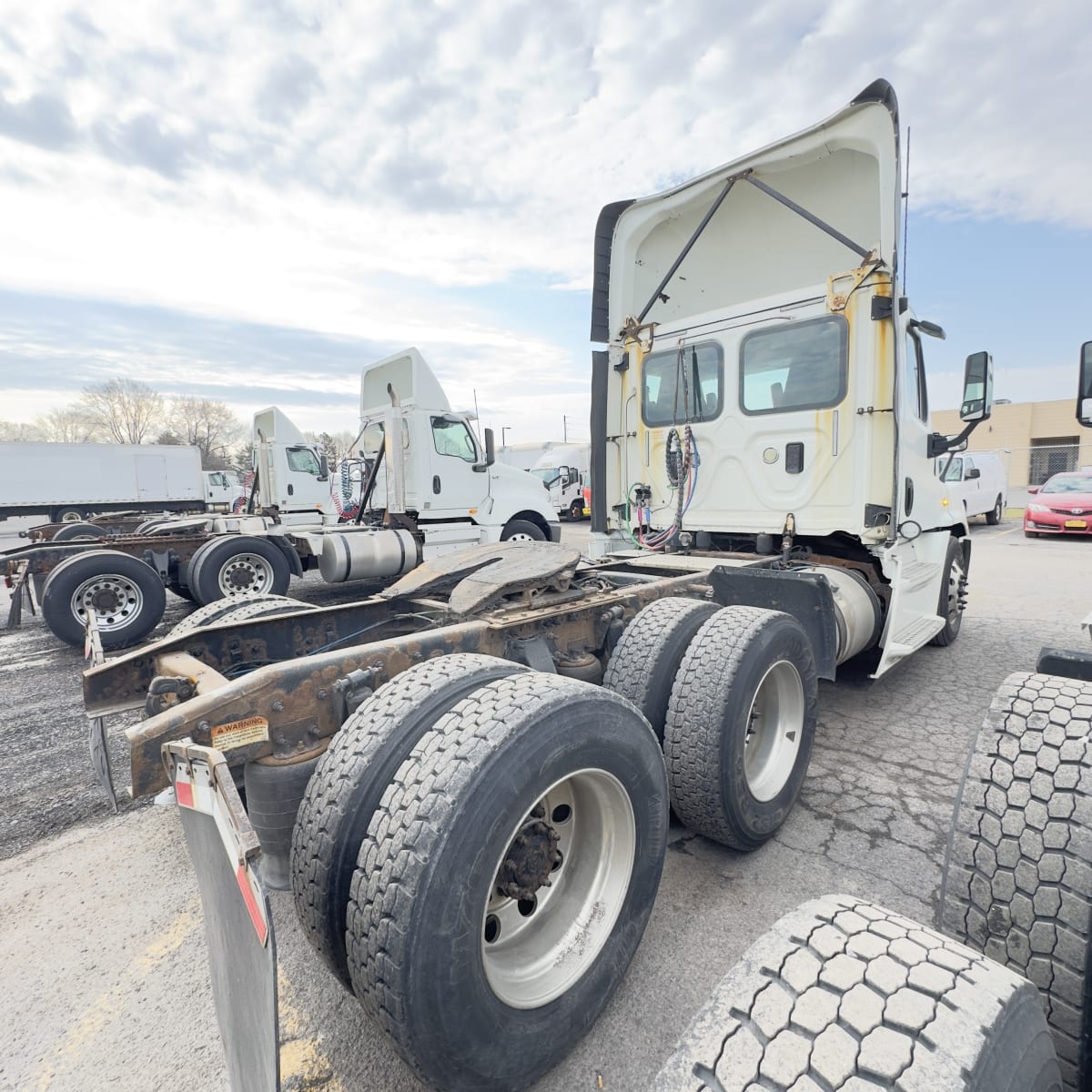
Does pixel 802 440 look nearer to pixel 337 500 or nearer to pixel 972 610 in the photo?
pixel 972 610

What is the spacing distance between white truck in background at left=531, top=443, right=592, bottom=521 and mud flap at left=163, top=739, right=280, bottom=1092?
67.9 ft

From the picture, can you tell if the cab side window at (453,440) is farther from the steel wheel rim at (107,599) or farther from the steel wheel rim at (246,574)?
the steel wheel rim at (107,599)

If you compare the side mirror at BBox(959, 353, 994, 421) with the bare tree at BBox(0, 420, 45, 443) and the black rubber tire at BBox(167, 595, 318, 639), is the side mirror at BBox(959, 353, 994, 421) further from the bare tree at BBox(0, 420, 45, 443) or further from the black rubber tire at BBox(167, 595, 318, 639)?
the bare tree at BBox(0, 420, 45, 443)

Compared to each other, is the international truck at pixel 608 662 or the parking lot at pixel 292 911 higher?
the international truck at pixel 608 662

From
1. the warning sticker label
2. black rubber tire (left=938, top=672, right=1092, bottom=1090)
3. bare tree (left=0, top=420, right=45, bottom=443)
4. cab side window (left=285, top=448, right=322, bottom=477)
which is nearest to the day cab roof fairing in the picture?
black rubber tire (left=938, top=672, right=1092, bottom=1090)

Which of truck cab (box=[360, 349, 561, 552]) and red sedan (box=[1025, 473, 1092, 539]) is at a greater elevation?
truck cab (box=[360, 349, 561, 552])

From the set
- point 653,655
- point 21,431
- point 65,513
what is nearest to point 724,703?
point 653,655

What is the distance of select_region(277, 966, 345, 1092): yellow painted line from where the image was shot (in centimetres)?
178

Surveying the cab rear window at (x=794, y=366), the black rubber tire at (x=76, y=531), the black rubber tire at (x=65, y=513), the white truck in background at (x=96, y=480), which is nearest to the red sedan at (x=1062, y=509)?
the cab rear window at (x=794, y=366)

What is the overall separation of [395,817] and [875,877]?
7.10 feet

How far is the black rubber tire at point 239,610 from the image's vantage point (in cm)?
310

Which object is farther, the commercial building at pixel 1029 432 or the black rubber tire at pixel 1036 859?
the commercial building at pixel 1029 432

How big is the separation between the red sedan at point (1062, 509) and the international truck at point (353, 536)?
12.0 meters

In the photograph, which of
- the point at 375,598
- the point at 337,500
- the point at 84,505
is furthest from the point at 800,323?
the point at 84,505
